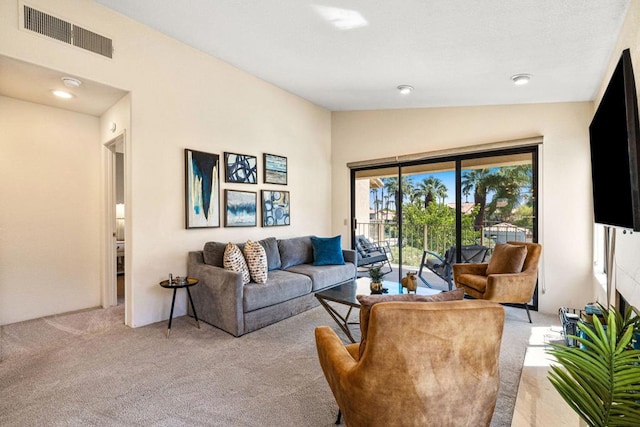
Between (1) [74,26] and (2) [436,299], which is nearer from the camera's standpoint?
(2) [436,299]

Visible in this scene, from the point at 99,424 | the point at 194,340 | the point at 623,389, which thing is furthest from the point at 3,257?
the point at 623,389

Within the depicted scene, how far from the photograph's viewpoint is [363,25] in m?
2.65

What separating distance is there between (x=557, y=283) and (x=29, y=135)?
626 cm

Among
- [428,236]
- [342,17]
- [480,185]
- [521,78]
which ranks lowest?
[428,236]

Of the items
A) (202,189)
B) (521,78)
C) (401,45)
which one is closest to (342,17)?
(401,45)

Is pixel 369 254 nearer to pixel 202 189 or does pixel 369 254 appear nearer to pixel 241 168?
pixel 241 168

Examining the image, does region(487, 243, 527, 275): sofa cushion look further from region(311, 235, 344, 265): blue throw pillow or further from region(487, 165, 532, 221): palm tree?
region(311, 235, 344, 265): blue throw pillow

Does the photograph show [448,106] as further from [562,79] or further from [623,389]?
[623,389]

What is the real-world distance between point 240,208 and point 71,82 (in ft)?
7.05

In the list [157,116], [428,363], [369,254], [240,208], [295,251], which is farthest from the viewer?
[369,254]

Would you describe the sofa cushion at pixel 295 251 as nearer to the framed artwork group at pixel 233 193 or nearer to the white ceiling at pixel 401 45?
the framed artwork group at pixel 233 193

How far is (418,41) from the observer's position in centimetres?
273

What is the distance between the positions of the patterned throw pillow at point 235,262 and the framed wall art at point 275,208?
46.7 inches

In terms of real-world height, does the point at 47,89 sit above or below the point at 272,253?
above
